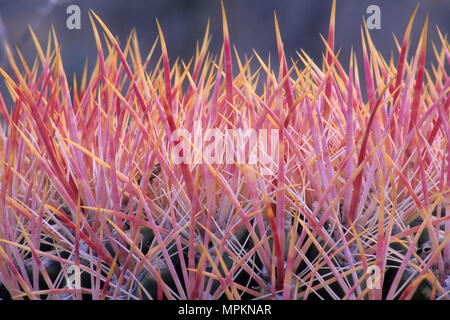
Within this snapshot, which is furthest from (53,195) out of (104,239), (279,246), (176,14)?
(176,14)

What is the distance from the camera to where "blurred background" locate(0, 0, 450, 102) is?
594mm

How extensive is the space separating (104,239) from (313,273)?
7.5 inches

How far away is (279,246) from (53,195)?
252 millimetres

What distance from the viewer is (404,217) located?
0.36 m

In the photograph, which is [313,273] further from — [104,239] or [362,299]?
[104,239]

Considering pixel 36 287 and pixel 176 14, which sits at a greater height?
pixel 176 14

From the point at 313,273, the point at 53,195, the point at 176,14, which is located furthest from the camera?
the point at 176,14

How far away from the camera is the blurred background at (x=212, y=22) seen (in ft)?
1.95

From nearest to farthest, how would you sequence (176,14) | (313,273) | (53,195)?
1. (313,273)
2. (53,195)
3. (176,14)

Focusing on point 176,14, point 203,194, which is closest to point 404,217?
point 203,194

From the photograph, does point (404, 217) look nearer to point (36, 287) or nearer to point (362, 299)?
point (362, 299)

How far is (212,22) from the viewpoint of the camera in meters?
0.65
